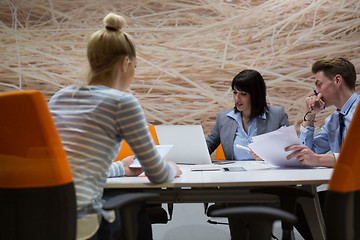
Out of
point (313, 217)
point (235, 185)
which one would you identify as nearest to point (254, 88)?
point (313, 217)

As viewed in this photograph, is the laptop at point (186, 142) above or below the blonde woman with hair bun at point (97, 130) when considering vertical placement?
below

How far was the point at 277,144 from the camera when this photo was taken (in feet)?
5.21

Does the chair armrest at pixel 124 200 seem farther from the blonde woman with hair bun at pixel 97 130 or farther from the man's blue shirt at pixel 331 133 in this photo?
the man's blue shirt at pixel 331 133

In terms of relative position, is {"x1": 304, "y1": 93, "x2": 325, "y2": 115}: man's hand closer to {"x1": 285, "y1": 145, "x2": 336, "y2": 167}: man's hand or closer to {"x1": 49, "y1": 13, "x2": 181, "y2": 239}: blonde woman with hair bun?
{"x1": 285, "y1": 145, "x2": 336, "y2": 167}: man's hand

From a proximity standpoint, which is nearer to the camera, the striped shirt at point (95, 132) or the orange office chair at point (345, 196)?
the orange office chair at point (345, 196)

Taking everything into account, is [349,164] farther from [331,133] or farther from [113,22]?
[331,133]

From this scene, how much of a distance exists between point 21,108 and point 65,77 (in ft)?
11.1

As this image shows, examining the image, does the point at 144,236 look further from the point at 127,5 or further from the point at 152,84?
the point at 127,5

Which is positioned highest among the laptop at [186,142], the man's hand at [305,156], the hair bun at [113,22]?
the hair bun at [113,22]

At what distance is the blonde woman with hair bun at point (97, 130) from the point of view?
1.16 m

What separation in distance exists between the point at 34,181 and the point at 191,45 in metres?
3.29

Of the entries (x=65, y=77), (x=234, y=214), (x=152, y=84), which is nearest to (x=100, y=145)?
(x=234, y=214)

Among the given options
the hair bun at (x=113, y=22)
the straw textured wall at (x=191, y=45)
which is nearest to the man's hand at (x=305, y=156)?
the hair bun at (x=113, y=22)

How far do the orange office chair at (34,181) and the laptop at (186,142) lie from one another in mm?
1117
